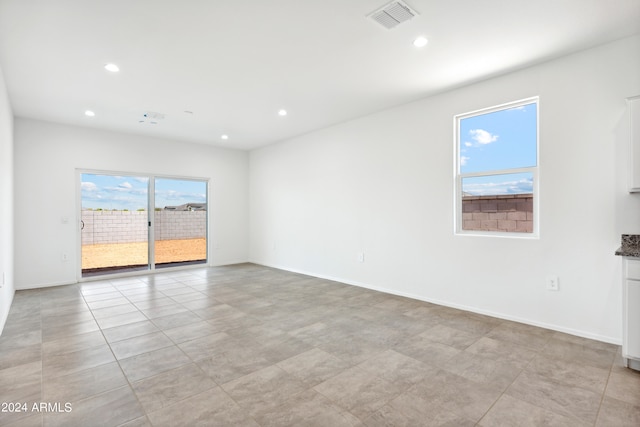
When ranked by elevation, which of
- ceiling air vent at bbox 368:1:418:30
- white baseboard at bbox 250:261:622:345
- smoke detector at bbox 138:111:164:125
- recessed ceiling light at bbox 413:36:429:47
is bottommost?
white baseboard at bbox 250:261:622:345

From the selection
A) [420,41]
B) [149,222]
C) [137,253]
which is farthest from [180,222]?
[420,41]

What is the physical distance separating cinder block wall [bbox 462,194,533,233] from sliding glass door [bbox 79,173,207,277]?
5458 millimetres

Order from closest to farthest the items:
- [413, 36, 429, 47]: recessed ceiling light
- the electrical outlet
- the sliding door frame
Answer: [413, 36, 429, 47]: recessed ceiling light → the electrical outlet → the sliding door frame

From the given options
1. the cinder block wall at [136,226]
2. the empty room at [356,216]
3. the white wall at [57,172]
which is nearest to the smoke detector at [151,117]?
the empty room at [356,216]

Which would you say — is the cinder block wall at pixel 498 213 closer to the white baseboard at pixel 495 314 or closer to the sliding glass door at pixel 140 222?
the white baseboard at pixel 495 314

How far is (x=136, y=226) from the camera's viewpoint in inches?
240

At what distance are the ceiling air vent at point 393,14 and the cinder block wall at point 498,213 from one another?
7.34 ft

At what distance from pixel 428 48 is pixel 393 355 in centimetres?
272

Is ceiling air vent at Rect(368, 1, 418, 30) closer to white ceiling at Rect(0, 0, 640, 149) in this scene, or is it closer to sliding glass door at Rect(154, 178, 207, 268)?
white ceiling at Rect(0, 0, 640, 149)

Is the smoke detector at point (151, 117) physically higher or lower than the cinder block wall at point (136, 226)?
higher


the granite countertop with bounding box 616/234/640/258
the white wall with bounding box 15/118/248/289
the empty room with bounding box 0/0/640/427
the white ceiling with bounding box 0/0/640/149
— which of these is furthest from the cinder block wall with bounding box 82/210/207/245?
the granite countertop with bounding box 616/234/640/258

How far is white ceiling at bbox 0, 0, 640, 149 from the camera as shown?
234 centimetres

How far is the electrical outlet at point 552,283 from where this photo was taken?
3066 mm

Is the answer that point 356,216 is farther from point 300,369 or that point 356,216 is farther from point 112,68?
point 112,68
